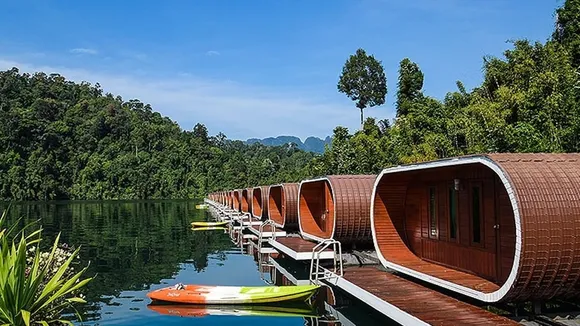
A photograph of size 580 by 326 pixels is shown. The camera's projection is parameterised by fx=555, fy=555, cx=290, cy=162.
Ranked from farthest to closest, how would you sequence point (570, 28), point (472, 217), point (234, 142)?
point (234, 142)
point (570, 28)
point (472, 217)

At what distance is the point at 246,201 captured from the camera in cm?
3388

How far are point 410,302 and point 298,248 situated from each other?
6.87 meters

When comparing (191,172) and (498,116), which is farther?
(191,172)

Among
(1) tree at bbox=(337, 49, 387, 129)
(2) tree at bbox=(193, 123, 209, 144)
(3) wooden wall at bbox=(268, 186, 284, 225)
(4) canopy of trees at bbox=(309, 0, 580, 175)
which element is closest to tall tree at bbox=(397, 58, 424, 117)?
(4) canopy of trees at bbox=(309, 0, 580, 175)

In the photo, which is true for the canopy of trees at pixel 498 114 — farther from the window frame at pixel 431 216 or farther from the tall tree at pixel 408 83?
the window frame at pixel 431 216

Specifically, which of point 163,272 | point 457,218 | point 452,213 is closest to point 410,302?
point 457,218

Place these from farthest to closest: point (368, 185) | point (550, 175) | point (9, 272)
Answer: point (368, 185)
point (550, 175)
point (9, 272)

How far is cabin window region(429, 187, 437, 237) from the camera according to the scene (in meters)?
9.90

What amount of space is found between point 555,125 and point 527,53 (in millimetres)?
9345

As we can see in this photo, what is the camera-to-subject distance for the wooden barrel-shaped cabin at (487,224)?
614 centimetres

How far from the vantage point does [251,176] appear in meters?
81.0

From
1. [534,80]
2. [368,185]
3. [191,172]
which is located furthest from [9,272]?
[191,172]

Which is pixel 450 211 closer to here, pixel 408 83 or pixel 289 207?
pixel 289 207

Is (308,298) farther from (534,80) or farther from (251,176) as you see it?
(251,176)
